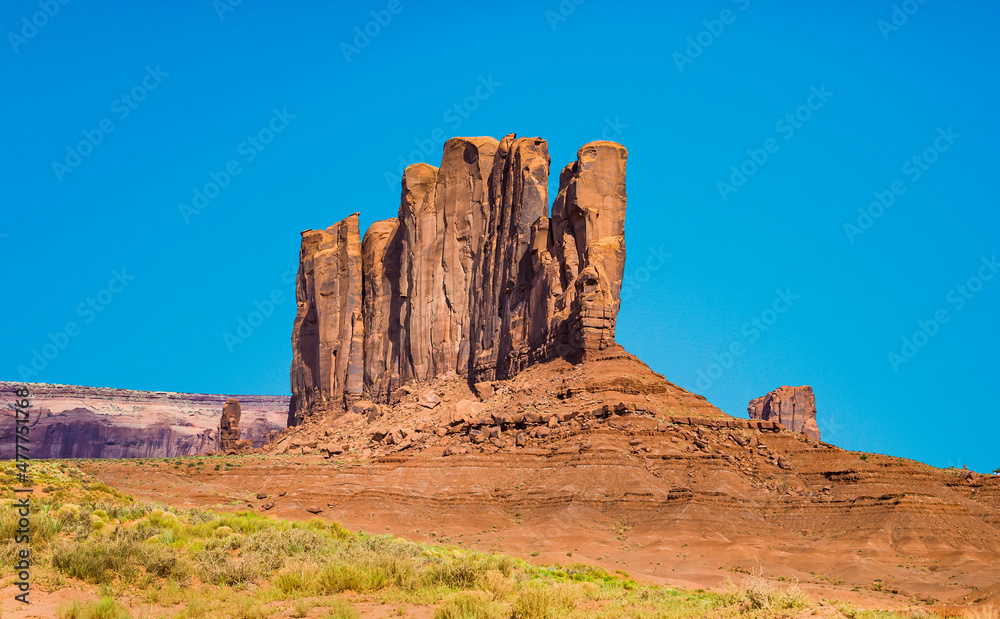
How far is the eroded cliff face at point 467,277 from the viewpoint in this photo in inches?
2704

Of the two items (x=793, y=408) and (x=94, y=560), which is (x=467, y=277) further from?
(x=94, y=560)

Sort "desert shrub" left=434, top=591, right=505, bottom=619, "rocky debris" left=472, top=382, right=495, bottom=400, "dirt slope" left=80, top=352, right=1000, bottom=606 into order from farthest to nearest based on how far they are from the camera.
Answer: "rocky debris" left=472, top=382, right=495, bottom=400
"dirt slope" left=80, top=352, right=1000, bottom=606
"desert shrub" left=434, top=591, right=505, bottom=619

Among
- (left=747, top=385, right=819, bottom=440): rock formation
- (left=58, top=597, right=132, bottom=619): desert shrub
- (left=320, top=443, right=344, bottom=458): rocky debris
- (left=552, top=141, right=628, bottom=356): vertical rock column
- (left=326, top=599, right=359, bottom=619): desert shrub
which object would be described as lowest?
(left=58, top=597, right=132, bottom=619): desert shrub

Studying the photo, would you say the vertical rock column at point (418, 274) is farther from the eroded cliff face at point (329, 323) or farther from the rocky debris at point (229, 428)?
the rocky debris at point (229, 428)

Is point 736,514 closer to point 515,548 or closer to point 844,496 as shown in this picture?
point 844,496

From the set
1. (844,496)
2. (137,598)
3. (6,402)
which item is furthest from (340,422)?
(6,402)

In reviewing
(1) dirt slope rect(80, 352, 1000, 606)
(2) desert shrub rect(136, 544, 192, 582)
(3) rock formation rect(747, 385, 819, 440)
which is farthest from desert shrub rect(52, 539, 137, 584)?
(3) rock formation rect(747, 385, 819, 440)

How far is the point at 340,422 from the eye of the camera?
88.5 metres

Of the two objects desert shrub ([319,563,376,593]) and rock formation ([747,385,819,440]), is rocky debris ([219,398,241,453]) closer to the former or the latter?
rock formation ([747,385,819,440])

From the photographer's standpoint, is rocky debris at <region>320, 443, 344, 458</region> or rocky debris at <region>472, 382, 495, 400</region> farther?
rocky debris at <region>472, 382, 495, 400</region>

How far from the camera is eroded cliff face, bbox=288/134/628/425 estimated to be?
2704 inches

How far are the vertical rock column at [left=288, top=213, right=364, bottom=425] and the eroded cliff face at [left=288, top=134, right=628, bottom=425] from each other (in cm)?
14

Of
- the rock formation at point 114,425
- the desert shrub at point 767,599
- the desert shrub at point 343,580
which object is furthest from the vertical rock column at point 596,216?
the rock formation at point 114,425

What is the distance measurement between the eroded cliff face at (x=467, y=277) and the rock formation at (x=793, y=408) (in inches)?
1798
